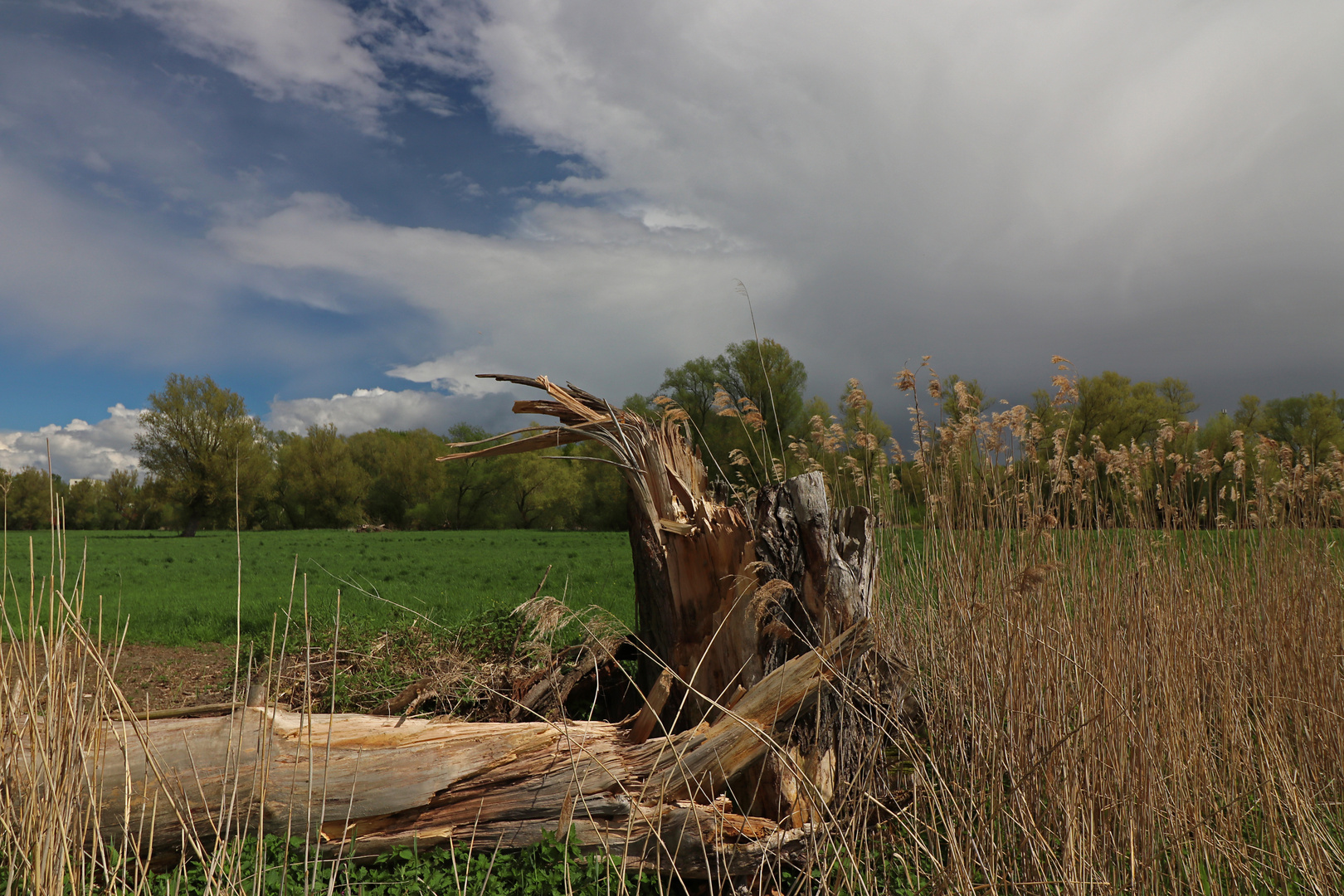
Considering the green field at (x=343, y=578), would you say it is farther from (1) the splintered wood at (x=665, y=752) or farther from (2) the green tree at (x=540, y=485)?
(2) the green tree at (x=540, y=485)

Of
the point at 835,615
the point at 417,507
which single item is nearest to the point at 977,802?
the point at 835,615

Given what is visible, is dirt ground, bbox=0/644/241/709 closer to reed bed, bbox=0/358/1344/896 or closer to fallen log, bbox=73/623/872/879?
fallen log, bbox=73/623/872/879

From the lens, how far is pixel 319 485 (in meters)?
44.4

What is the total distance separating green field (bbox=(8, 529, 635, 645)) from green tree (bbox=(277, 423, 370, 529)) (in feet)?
65.9

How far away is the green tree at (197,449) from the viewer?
3475 cm

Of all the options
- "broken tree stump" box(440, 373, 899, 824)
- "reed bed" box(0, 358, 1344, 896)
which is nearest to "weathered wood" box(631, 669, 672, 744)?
"broken tree stump" box(440, 373, 899, 824)

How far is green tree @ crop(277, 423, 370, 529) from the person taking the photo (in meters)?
44.4

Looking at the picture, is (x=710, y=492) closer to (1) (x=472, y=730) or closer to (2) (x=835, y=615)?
(2) (x=835, y=615)

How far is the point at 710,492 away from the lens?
431 centimetres

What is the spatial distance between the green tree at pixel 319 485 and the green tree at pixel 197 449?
7.07 meters

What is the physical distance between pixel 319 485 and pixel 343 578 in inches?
1479

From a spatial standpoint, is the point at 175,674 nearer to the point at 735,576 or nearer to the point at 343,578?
the point at 343,578

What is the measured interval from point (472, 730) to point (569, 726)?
0.45 metres

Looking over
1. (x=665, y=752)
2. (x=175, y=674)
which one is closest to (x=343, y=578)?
(x=175, y=674)
